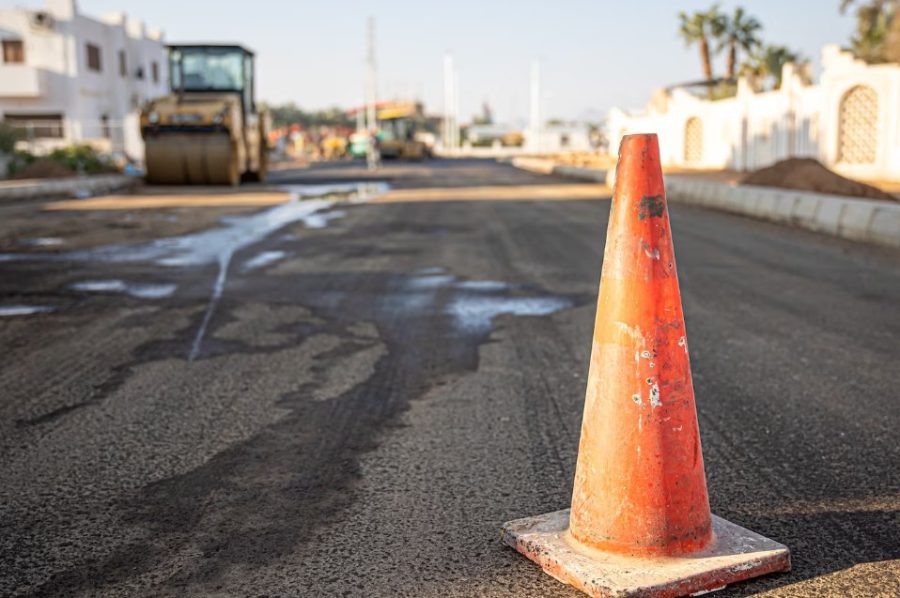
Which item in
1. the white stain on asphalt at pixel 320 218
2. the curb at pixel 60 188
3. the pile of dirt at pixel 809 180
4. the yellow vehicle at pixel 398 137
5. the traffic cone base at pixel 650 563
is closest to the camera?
the traffic cone base at pixel 650 563

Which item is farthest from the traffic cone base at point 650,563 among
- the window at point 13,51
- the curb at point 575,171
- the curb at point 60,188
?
the window at point 13,51

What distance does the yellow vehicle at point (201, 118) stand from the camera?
2242 centimetres

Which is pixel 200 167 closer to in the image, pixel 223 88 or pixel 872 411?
pixel 223 88

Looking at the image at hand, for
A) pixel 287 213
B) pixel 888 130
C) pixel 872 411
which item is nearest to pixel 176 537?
pixel 872 411

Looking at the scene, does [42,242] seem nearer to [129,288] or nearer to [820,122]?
[129,288]

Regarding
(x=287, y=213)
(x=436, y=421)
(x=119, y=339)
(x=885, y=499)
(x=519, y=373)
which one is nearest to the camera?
(x=885, y=499)

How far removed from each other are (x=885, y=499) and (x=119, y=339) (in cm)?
455

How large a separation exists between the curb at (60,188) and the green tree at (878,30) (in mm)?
29320

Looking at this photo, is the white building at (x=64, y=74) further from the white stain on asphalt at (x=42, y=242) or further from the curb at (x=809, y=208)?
the white stain on asphalt at (x=42, y=242)

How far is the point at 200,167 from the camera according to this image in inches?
917

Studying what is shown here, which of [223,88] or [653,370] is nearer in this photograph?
[653,370]

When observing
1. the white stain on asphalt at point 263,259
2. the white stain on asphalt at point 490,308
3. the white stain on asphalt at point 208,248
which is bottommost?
the white stain on asphalt at point 490,308

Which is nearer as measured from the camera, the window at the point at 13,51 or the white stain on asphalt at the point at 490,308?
the white stain on asphalt at the point at 490,308

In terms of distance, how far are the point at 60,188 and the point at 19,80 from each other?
27.2 metres
